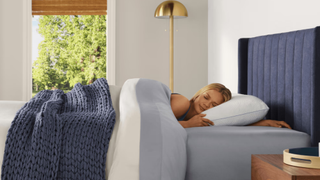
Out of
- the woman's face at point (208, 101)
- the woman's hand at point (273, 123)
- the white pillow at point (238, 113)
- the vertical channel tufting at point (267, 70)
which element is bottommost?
the woman's hand at point (273, 123)

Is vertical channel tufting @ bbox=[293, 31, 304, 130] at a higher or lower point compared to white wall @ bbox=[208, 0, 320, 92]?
lower

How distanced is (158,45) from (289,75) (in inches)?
100

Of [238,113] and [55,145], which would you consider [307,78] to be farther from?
[55,145]

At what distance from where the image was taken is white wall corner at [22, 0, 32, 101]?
398 centimetres

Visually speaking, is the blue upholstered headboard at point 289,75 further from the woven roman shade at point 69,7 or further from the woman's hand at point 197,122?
the woven roman shade at point 69,7

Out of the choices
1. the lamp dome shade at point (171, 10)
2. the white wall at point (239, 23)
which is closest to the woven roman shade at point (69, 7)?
the lamp dome shade at point (171, 10)

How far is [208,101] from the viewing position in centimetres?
183

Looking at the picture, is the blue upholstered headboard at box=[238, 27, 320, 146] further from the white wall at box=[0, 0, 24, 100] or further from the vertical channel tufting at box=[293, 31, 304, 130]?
the white wall at box=[0, 0, 24, 100]

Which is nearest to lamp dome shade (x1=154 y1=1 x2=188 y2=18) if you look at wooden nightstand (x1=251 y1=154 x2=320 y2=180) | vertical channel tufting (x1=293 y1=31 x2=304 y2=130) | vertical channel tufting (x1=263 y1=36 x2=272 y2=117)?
vertical channel tufting (x1=263 y1=36 x2=272 y2=117)

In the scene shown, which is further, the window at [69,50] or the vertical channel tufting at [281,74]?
the window at [69,50]

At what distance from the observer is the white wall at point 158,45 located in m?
4.05

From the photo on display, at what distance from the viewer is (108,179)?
1185mm

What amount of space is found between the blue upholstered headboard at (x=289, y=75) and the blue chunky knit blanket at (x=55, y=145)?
1011 mm

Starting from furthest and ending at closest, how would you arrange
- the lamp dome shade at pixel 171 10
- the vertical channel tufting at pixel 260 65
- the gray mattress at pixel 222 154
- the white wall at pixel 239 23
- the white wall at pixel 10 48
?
the white wall at pixel 10 48
the lamp dome shade at pixel 171 10
the vertical channel tufting at pixel 260 65
the white wall at pixel 239 23
the gray mattress at pixel 222 154
